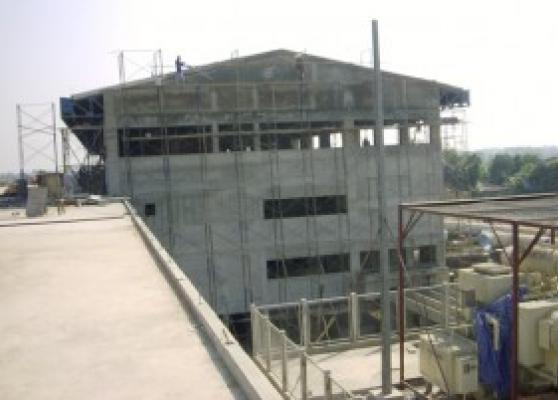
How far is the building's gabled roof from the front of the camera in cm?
2231

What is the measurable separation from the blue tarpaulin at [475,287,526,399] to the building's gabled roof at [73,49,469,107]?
1500 cm

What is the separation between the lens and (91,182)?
1121 inches

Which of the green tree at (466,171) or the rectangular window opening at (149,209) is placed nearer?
the rectangular window opening at (149,209)

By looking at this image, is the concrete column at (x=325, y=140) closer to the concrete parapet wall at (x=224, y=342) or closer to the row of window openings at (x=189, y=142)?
the row of window openings at (x=189, y=142)

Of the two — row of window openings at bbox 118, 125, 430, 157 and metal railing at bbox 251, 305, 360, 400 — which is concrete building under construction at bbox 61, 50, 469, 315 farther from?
metal railing at bbox 251, 305, 360, 400

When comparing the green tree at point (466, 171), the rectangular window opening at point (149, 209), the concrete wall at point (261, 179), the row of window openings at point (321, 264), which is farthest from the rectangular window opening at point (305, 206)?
the green tree at point (466, 171)

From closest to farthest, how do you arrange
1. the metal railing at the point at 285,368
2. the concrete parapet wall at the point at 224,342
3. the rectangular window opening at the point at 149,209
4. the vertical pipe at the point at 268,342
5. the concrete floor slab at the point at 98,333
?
1. the concrete parapet wall at the point at 224,342
2. the concrete floor slab at the point at 98,333
3. the metal railing at the point at 285,368
4. the vertical pipe at the point at 268,342
5. the rectangular window opening at the point at 149,209

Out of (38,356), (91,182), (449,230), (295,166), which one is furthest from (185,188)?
(449,230)

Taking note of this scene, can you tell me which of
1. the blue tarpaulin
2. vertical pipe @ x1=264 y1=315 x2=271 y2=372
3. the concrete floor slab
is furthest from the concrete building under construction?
the blue tarpaulin

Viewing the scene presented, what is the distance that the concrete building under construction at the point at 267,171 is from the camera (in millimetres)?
21094

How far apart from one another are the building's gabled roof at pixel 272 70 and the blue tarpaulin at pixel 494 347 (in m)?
15.0

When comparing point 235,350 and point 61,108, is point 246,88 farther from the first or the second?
point 235,350

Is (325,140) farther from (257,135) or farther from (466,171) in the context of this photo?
(466,171)

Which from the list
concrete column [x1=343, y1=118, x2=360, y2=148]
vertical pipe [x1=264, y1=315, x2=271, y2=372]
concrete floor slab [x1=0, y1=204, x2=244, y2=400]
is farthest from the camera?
concrete column [x1=343, y1=118, x2=360, y2=148]
